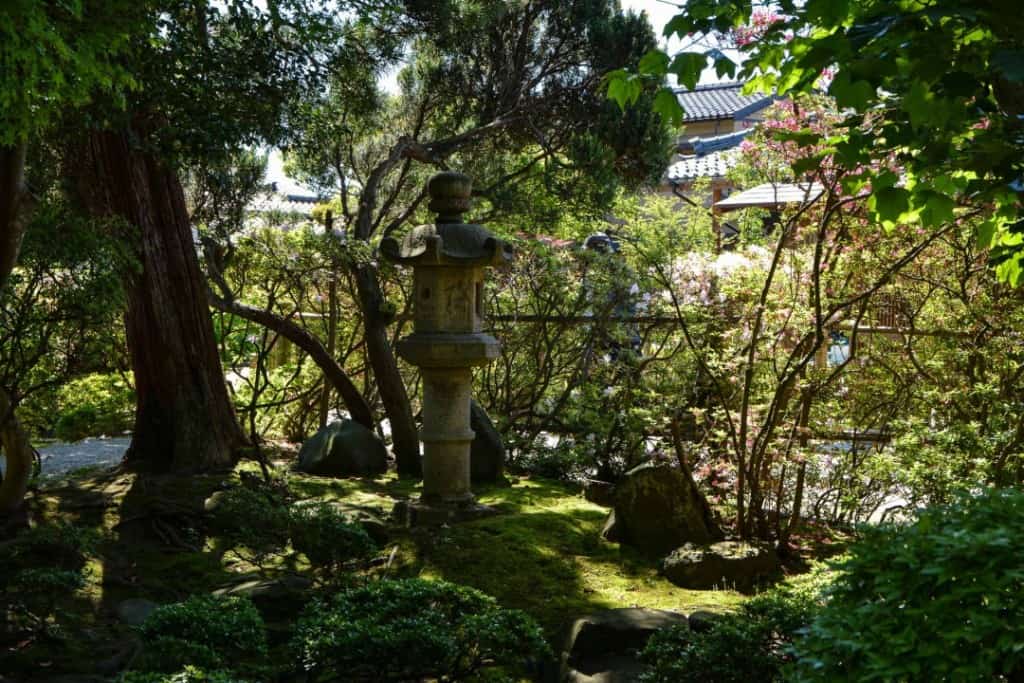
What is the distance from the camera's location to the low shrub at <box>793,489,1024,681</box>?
246cm

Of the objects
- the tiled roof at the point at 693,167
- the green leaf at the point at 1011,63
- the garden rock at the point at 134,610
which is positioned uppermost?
the tiled roof at the point at 693,167

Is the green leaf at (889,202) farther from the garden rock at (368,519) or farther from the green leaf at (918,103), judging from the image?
the garden rock at (368,519)

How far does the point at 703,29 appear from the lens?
338cm

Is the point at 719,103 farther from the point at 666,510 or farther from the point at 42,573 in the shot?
the point at 42,573

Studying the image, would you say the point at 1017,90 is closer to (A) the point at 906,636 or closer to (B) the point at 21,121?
(A) the point at 906,636

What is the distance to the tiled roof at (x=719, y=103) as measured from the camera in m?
28.1

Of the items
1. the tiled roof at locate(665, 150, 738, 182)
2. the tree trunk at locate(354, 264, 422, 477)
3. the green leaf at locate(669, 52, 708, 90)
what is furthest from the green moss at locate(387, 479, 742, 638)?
the tiled roof at locate(665, 150, 738, 182)

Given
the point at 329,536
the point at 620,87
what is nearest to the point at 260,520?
the point at 329,536

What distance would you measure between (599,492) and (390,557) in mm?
2339

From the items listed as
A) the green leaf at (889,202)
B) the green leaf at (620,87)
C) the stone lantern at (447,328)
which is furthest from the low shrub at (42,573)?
the green leaf at (889,202)

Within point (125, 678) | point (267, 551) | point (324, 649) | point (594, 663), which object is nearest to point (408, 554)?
point (267, 551)

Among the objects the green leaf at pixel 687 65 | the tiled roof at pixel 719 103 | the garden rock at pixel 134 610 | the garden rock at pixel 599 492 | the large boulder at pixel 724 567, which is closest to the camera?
the green leaf at pixel 687 65

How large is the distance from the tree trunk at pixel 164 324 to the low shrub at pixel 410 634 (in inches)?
194

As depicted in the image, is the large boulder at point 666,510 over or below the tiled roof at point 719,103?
below
